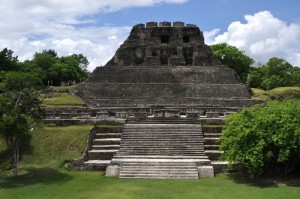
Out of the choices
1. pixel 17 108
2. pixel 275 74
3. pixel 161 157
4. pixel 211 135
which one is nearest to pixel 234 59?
pixel 275 74

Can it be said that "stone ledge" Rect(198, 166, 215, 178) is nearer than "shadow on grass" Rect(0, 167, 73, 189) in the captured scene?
No

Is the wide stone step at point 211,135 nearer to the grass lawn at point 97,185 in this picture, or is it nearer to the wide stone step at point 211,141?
the wide stone step at point 211,141

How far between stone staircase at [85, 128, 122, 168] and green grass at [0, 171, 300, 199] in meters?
1.62

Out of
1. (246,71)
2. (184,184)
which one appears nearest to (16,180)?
(184,184)

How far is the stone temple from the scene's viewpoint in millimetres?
18500

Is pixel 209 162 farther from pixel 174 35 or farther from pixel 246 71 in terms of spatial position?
pixel 246 71

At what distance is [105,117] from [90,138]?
8.19 ft

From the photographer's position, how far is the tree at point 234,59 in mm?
65438

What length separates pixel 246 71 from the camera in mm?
66812

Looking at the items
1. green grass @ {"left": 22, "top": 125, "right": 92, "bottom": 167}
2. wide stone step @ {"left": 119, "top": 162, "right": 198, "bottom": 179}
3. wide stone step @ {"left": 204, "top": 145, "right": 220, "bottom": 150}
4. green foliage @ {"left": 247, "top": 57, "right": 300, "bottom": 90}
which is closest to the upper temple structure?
green grass @ {"left": 22, "top": 125, "right": 92, "bottom": 167}

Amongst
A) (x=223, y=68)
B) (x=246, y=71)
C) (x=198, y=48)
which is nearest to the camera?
(x=223, y=68)

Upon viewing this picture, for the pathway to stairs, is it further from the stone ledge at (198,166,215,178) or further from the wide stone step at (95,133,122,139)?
the wide stone step at (95,133,122,139)

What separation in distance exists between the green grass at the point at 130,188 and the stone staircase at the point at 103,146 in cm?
162

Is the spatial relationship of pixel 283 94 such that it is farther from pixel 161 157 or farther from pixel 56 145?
pixel 56 145
